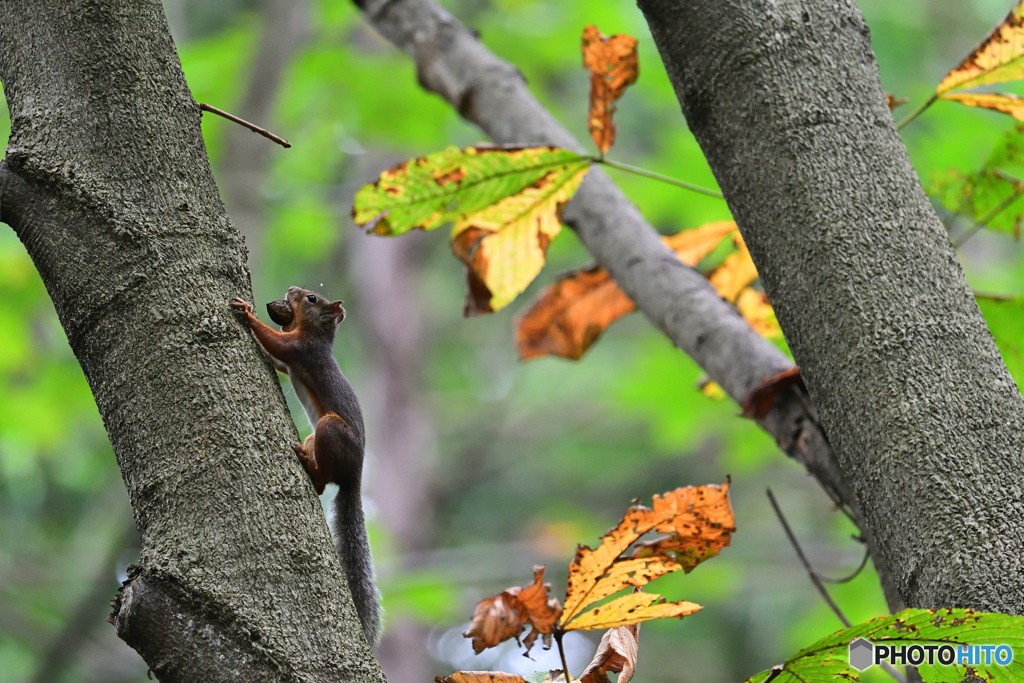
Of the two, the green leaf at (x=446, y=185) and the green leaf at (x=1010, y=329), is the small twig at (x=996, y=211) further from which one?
the green leaf at (x=446, y=185)

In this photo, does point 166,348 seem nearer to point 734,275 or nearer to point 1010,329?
point 1010,329

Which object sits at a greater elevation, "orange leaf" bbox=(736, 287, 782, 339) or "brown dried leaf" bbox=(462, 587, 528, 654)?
"orange leaf" bbox=(736, 287, 782, 339)

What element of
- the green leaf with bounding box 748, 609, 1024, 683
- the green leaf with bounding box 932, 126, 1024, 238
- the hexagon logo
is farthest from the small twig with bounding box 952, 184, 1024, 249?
the green leaf with bounding box 748, 609, 1024, 683

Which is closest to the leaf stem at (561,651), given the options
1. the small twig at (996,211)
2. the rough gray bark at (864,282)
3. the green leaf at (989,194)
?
the rough gray bark at (864,282)

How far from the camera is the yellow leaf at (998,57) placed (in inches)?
67.7

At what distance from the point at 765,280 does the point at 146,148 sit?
3.37ft

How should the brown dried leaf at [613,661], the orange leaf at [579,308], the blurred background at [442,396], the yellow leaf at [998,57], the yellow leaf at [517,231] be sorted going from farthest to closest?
the blurred background at [442,396] → the orange leaf at [579,308] → the yellow leaf at [517,231] → the yellow leaf at [998,57] → the brown dried leaf at [613,661]

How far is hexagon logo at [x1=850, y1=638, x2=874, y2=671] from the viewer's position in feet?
4.51

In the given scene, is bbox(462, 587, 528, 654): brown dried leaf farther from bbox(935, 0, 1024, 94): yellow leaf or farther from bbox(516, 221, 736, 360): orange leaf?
bbox(935, 0, 1024, 94): yellow leaf

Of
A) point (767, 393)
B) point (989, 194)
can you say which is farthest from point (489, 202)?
point (989, 194)

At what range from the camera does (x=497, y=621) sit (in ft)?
4.68

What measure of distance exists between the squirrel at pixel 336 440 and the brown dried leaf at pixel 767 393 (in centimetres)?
94

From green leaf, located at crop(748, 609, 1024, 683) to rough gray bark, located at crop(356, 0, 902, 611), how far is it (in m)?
0.60

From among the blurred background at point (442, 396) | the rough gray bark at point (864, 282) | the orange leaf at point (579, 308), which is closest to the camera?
the rough gray bark at point (864, 282)
